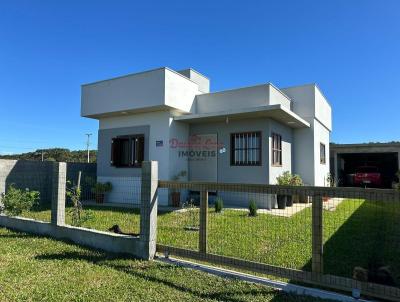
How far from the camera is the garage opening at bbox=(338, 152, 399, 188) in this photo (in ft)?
73.6

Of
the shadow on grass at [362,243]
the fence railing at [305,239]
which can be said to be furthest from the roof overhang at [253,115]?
the shadow on grass at [362,243]

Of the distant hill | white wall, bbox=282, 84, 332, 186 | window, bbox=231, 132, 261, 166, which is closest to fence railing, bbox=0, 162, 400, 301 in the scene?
window, bbox=231, 132, 261, 166

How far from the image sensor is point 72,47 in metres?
13.9

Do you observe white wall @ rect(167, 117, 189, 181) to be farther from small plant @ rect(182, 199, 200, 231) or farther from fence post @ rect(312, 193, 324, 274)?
fence post @ rect(312, 193, 324, 274)

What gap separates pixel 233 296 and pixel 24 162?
11.8 meters

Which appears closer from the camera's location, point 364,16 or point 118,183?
point 364,16

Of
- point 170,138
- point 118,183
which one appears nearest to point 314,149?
point 170,138

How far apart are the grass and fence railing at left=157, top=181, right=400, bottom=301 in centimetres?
39

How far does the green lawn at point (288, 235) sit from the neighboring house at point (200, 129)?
2.71m

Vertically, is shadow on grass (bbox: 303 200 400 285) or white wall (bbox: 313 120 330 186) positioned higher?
white wall (bbox: 313 120 330 186)

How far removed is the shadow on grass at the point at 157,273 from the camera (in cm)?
363

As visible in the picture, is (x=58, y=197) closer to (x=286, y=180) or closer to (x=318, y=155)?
(x=286, y=180)

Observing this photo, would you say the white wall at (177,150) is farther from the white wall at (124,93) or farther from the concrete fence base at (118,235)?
the concrete fence base at (118,235)

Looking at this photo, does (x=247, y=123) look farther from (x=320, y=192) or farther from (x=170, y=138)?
(x=320, y=192)
